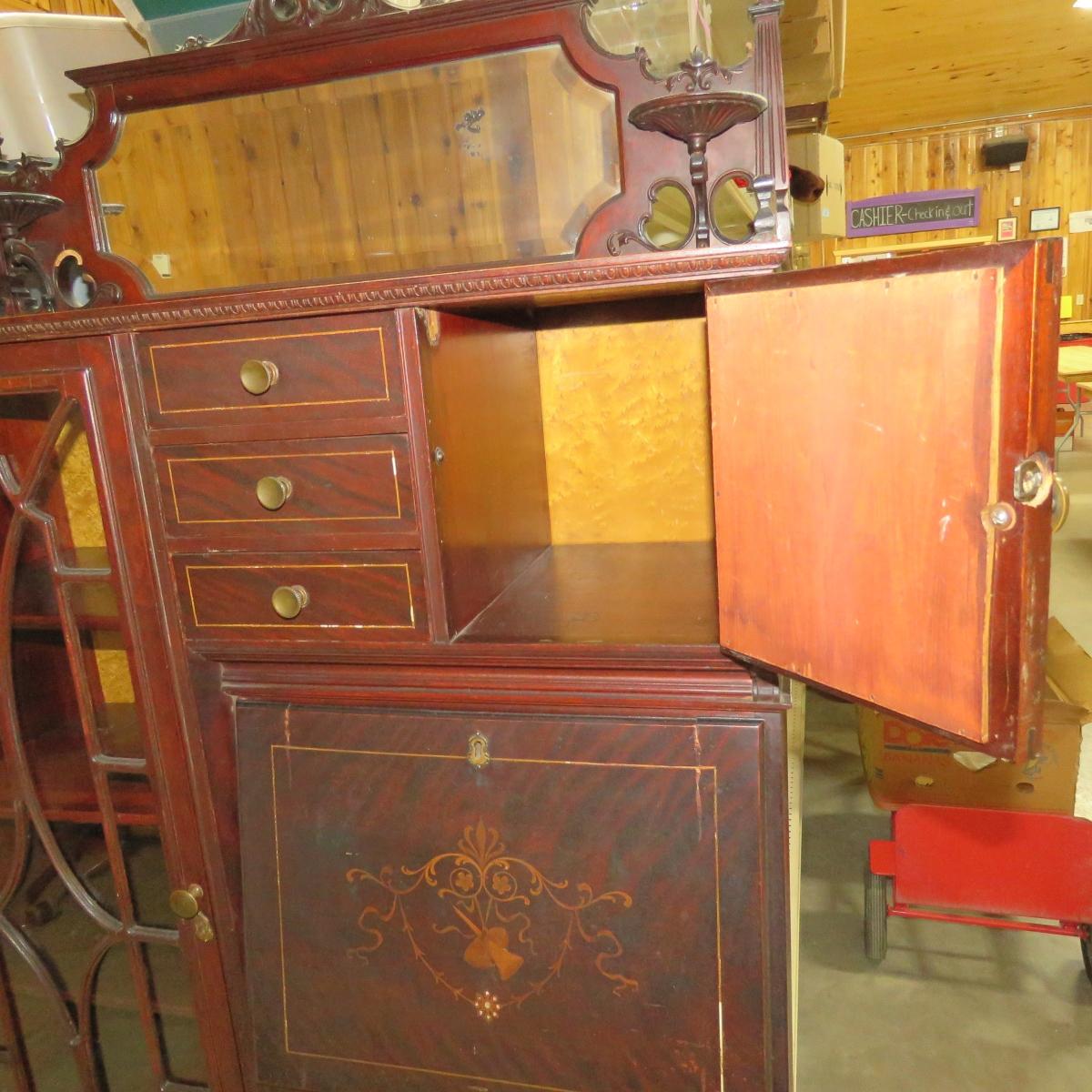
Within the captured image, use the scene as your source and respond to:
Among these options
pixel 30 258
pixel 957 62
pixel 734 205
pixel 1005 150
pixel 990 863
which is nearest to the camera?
pixel 30 258

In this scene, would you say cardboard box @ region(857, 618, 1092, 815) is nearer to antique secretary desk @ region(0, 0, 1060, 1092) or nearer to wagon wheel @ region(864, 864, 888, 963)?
wagon wheel @ region(864, 864, 888, 963)

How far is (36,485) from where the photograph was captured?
45.8 inches

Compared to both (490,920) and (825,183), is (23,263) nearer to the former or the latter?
(490,920)

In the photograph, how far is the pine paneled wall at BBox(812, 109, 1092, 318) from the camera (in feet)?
22.3

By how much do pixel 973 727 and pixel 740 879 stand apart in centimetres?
42

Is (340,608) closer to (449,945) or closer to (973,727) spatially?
(449,945)

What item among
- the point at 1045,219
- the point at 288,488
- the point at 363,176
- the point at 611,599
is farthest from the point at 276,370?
the point at 1045,219

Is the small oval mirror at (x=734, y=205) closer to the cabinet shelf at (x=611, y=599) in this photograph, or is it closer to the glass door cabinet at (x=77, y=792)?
the cabinet shelf at (x=611, y=599)

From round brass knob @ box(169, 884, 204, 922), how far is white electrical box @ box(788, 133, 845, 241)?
159 cm

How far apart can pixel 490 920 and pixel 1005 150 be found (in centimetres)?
767

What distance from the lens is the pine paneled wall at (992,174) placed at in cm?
681

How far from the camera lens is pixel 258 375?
3.33 feet

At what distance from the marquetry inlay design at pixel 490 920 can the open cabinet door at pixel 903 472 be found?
44 cm

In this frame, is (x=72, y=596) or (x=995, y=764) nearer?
(x=72, y=596)
